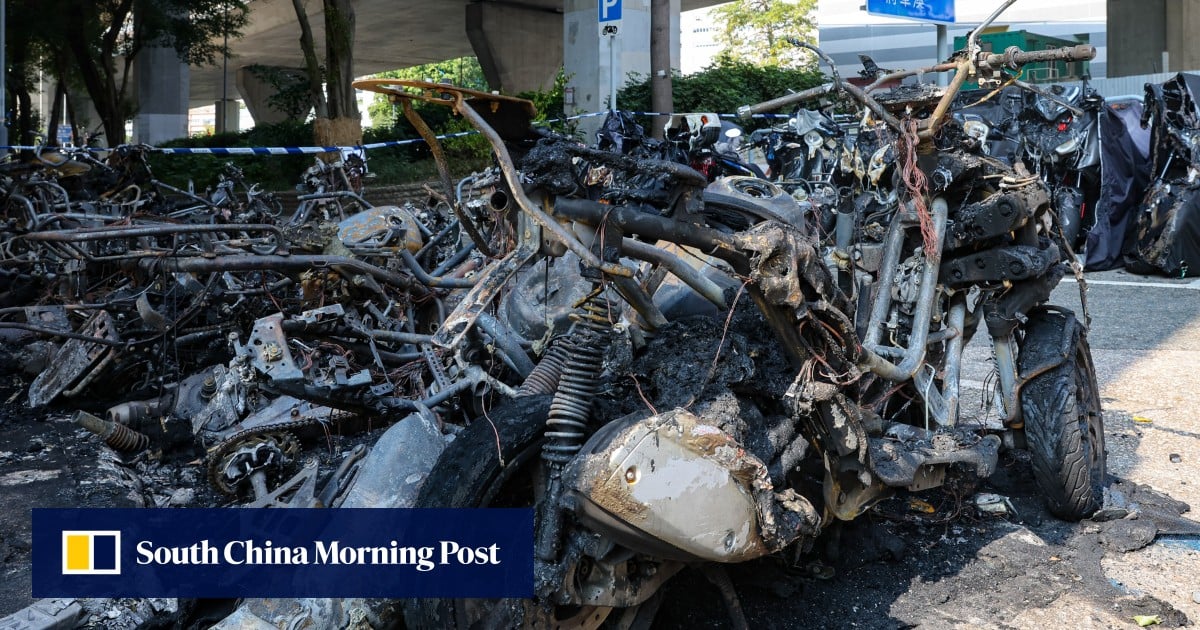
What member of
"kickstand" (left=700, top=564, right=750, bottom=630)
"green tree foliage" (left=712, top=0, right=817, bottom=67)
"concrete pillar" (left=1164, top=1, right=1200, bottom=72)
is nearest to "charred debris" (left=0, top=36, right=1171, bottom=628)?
"kickstand" (left=700, top=564, right=750, bottom=630)

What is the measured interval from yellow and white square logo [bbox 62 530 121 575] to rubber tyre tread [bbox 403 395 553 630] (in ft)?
4.44

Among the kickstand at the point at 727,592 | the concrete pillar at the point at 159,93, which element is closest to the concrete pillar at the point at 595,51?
the concrete pillar at the point at 159,93

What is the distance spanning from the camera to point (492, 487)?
2922 mm

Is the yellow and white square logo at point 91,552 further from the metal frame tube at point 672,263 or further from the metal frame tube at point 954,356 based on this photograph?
the metal frame tube at point 954,356

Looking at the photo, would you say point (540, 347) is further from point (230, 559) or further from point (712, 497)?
point (712, 497)

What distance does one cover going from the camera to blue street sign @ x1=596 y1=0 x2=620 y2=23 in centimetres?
1141

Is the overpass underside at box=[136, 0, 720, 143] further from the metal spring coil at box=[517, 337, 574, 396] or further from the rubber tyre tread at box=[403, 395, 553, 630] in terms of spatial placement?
the rubber tyre tread at box=[403, 395, 553, 630]

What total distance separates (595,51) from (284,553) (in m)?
17.4

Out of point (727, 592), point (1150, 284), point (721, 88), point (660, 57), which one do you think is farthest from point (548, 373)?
point (721, 88)

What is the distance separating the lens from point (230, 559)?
3508mm

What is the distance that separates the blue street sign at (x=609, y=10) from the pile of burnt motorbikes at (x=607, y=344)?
4.23 metres

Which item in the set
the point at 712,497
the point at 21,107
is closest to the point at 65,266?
the point at 712,497

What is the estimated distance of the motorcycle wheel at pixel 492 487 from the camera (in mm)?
2781

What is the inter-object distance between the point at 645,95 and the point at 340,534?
17.2 metres
